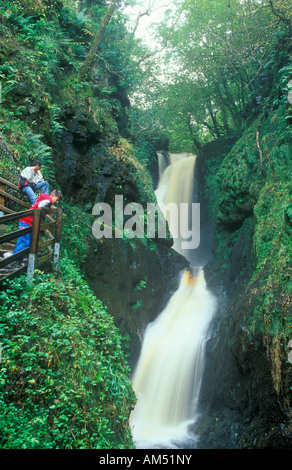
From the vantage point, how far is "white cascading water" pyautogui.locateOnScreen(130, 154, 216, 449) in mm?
8594

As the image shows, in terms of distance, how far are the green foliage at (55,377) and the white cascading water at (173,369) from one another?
336 cm

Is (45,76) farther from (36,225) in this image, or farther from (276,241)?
(276,241)

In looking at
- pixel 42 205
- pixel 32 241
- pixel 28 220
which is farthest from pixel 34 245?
pixel 42 205

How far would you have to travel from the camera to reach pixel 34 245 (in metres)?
4.98

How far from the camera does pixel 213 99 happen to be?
2098 centimetres

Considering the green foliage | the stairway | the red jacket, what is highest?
the red jacket

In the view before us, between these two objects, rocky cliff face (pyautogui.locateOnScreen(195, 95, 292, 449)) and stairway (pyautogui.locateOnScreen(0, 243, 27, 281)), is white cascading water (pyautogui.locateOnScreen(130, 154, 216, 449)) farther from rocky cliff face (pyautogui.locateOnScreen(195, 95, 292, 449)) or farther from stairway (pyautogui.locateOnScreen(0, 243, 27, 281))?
stairway (pyautogui.locateOnScreen(0, 243, 27, 281))

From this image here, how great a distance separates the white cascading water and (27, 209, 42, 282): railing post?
509 cm

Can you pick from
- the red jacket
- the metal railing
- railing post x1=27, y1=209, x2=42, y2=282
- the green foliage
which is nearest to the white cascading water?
the green foliage

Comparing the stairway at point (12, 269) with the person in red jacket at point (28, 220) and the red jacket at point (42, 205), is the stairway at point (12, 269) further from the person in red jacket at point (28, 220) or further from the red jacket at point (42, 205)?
the red jacket at point (42, 205)

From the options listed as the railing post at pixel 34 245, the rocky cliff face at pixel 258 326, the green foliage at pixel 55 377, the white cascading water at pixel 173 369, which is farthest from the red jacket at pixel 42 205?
the white cascading water at pixel 173 369

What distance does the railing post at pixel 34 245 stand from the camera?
4891mm
